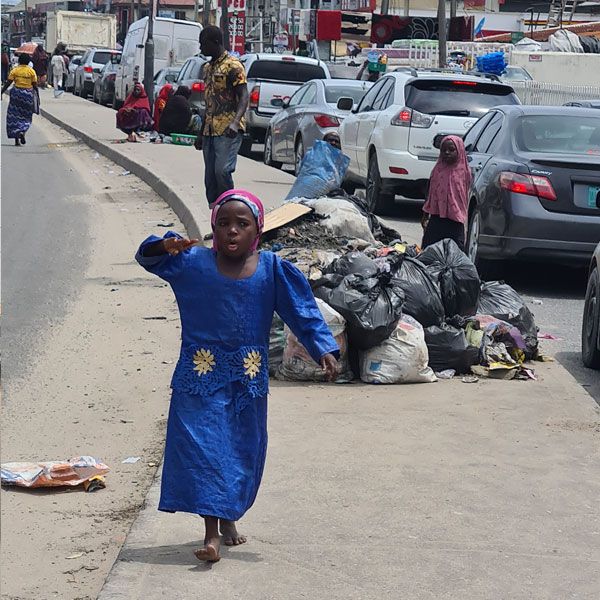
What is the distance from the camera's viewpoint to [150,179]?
19.1 metres

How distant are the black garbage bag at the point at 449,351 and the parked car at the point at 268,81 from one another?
16218 millimetres

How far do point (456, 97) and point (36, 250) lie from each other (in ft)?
17.3

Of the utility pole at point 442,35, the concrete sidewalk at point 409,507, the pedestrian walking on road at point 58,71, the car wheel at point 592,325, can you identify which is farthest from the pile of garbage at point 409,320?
the pedestrian walking on road at point 58,71

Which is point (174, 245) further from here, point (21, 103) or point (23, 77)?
point (23, 77)

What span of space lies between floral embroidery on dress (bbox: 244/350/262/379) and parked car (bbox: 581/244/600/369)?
384 cm

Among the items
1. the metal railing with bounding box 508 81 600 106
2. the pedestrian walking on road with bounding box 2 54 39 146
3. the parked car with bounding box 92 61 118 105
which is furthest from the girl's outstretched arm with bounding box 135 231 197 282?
the parked car with bounding box 92 61 118 105

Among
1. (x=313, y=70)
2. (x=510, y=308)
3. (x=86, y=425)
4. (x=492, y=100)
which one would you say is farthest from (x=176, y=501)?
(x=313, y=70)

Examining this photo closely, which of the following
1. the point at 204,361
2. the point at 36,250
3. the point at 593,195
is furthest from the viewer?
the point at 36,250

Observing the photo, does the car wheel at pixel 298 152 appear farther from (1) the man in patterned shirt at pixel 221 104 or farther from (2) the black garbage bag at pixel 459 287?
(2) the black garbage bag at pixel 459 287

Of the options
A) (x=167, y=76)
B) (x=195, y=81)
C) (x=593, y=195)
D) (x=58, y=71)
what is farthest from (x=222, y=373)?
(x=58, y=71)

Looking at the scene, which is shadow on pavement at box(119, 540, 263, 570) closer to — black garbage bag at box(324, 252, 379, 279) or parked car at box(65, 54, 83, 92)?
black garbage bag at box(324, 252, 379, 279)

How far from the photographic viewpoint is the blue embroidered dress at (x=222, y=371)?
179 inches

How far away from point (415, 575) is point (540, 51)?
40441mm

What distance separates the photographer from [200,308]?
15.4 feet
